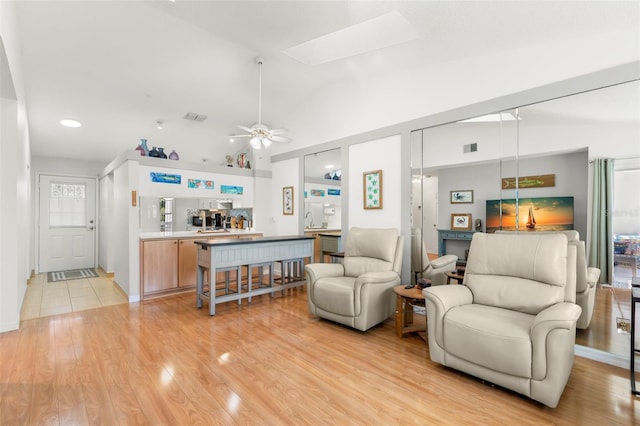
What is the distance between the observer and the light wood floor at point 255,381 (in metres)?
1.91

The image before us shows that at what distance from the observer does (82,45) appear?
3.46m

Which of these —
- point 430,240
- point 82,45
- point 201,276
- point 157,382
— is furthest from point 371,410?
point 82,45

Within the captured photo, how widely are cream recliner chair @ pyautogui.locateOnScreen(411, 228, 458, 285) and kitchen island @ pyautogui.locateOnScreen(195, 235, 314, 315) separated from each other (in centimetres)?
172

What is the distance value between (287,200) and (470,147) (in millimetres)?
3401

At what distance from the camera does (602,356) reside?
8.50ft

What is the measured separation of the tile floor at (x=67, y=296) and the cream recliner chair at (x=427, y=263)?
4.03 metres

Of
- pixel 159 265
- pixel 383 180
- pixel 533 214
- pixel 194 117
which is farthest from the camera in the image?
pixel 194 117

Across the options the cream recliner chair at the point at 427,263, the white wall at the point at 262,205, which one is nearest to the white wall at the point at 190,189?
the white wall at the point at 262,205

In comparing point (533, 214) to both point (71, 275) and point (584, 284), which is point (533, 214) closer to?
point (584, 284)

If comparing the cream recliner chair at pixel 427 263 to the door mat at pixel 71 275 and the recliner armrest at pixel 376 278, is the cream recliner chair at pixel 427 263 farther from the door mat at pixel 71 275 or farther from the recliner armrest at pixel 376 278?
the door mat at pixel 71 275

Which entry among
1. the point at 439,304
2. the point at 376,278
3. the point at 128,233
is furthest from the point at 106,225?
the point at 439,304

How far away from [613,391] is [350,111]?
4.14m

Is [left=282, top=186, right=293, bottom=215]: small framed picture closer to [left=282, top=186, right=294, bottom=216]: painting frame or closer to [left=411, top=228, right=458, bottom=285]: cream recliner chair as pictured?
[left=282, top=186, right=294, bottom=216]: painting frame

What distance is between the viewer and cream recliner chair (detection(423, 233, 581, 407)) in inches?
76.7
